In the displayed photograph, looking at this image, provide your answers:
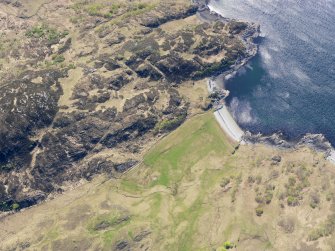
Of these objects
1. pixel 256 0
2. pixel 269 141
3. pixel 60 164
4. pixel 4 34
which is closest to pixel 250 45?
pixel 256 0

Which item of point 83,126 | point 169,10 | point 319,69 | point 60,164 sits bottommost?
point 60,164

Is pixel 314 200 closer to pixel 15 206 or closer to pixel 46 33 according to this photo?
pixel 15 206

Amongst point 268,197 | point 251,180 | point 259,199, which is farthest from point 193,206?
point 268,197

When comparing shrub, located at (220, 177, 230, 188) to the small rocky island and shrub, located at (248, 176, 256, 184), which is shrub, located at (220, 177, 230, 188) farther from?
the small rocky island

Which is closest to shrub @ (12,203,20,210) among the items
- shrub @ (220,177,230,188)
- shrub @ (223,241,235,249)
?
shrub @ (220,177,230,188)

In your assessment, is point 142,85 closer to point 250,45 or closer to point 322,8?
point 250,45

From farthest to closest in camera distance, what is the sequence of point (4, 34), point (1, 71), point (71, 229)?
point (4, 34) < point (1, 71) < point (71, 229)
